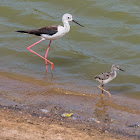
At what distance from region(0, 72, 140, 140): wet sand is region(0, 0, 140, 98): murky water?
0.73 metres

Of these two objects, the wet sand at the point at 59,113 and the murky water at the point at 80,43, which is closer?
the wet sand at the point at 59,113

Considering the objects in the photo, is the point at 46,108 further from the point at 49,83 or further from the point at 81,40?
the point at 81,40

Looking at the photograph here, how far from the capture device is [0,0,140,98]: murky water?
8.84m

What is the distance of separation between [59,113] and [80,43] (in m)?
5.30

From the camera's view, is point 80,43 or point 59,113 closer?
point 59,113

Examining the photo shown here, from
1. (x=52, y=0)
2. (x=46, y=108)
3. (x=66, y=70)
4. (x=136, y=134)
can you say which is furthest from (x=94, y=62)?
(x=52, y=0)

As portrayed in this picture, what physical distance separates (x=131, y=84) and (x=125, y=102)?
46.6 inches

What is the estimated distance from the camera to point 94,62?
9742mm

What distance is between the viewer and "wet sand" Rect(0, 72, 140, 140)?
5.22 m

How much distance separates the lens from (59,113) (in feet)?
20.4

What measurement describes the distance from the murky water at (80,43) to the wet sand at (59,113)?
2.38 ft

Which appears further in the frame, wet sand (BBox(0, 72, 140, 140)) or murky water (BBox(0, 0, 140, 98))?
murky water (BBox(0, 0, 140, 98))

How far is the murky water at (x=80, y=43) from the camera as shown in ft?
29.0

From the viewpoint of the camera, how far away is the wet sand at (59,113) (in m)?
5.22
